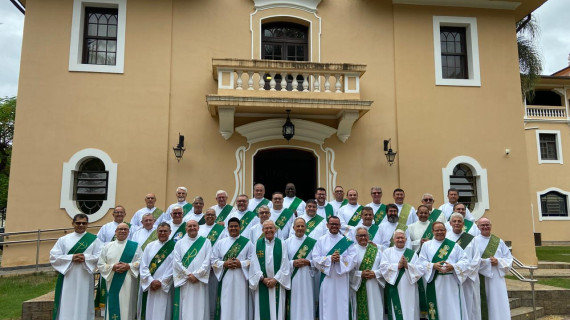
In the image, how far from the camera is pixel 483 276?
22.4 feet

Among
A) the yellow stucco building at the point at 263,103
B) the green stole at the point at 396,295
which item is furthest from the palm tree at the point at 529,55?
the green stole at the point at 396,295

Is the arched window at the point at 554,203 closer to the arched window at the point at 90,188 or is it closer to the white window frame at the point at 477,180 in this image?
the white window frame at the point at 477,180

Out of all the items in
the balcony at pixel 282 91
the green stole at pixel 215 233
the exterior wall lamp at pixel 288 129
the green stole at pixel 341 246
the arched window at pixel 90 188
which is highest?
the balcony at pixel 282 91

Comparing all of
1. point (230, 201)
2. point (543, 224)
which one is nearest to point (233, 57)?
point (230, 201)

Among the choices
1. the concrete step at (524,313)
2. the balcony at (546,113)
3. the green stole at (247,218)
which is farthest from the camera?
the balcony at (546,113)

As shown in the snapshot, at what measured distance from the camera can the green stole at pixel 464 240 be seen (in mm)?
6566

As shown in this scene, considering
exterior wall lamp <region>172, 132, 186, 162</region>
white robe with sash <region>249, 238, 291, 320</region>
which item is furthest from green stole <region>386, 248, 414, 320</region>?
exterior wall lamp <region>172, 132, 186, 162</region>

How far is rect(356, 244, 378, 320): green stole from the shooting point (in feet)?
20.9

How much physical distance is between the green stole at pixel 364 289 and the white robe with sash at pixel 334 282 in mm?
185

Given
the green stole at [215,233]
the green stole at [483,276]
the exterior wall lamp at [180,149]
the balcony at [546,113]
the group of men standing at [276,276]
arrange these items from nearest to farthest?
1. the group of men standing at [276,276]
2. the green stole at [483,276]
3. the green stole at [215,233]
4. the exterior wall lamp at [180,149]
5. the balcony at [546,113]

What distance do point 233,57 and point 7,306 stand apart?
7062 millimetres

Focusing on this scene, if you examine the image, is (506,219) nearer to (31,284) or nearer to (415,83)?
(415,83)

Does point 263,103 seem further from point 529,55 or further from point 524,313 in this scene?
point 529,55

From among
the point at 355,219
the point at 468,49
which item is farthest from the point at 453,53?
the point at 355,219
